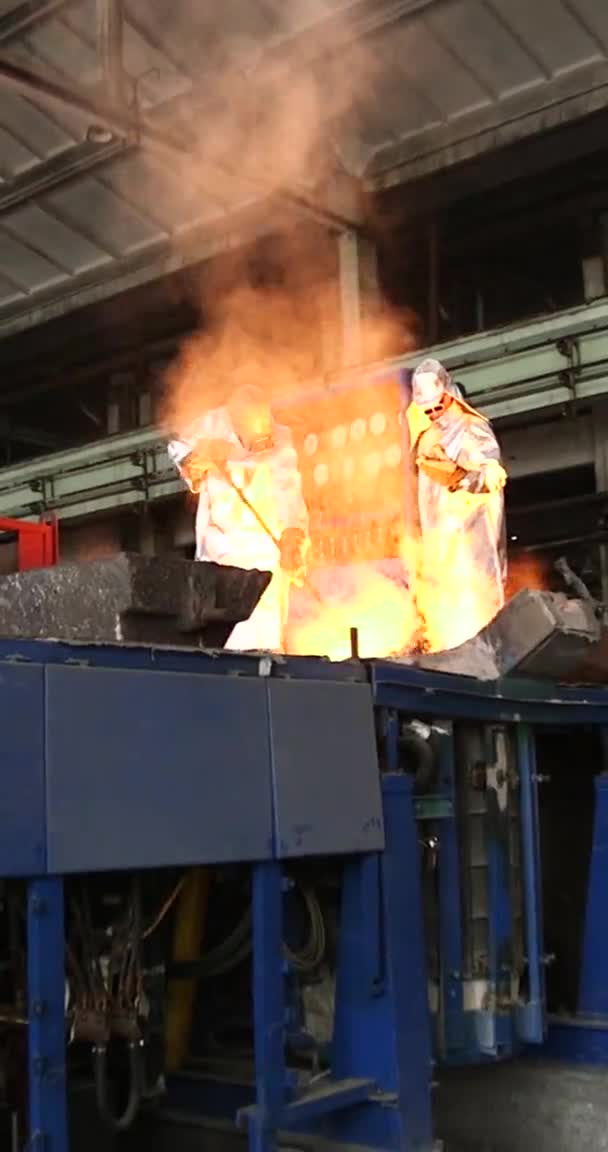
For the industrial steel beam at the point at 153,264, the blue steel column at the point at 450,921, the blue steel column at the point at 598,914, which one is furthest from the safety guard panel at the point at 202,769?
the industrial steel beam at the point at 153,264

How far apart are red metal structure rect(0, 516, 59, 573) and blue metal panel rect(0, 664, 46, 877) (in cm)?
373

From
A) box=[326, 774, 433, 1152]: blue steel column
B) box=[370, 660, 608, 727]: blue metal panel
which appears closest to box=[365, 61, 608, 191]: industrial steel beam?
box=[370, 660, 608, 727]: blue metal panel

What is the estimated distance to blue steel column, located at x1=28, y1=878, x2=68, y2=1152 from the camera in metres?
2.53

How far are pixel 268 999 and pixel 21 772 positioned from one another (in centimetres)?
96

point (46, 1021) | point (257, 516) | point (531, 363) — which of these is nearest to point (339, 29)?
point (531, 363)

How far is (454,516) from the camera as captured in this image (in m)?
4.79

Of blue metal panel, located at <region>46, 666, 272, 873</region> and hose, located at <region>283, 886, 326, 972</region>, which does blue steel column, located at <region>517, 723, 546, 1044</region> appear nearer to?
hose, located at <region>283, 886, 326, 972</region>

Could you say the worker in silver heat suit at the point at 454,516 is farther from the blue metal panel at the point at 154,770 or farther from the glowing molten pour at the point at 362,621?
the blue metal panel at the point at 154,770

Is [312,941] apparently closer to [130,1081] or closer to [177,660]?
[130,1081]

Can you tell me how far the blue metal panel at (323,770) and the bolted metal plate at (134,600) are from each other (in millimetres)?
294

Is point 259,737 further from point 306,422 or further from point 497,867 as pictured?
point 306,422

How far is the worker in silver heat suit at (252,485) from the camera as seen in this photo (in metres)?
5.34

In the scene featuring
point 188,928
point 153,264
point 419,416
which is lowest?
point 188,928

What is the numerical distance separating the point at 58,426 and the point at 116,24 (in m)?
7.59
